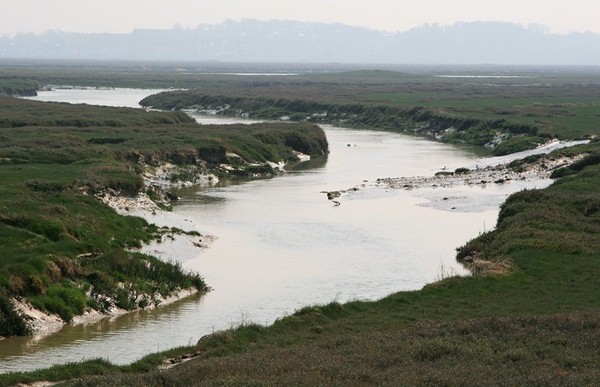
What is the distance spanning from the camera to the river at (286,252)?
29734 mm

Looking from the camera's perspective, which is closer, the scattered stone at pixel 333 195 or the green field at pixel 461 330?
the green field at pixel 461 330

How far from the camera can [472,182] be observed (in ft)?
219

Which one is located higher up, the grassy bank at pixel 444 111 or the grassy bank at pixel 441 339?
the grassy bank at pixel 441 339

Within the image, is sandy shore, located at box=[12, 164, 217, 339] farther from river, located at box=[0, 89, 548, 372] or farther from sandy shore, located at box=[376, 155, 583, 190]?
sandy shore, located at box=[376, 155, 583, 190]

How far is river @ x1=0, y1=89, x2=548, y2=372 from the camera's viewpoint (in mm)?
29734

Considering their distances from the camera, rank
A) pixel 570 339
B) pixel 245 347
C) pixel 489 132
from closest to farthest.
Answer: pixel 570 339 → pixel 245 347 → pixel 489 132

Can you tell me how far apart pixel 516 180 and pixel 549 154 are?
1112cm

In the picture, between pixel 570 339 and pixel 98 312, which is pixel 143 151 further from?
pixel 570 339

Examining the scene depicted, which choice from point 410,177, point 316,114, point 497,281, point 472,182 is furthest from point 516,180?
point 316,114

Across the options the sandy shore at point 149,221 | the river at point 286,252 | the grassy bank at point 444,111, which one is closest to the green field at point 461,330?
the river at point 286,252

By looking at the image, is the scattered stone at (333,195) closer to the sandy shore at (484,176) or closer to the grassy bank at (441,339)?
the sandy shore at (484,176)

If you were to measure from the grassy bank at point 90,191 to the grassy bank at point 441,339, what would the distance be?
24.4 ft

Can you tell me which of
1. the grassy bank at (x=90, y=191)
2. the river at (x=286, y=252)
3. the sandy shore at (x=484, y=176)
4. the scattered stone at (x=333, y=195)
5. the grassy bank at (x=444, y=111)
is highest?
the grassy bank at (x=90, y=191)

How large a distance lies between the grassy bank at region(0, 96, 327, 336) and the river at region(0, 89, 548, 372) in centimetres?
153
